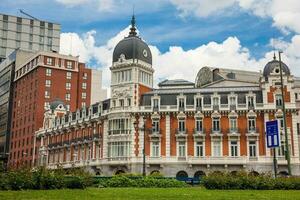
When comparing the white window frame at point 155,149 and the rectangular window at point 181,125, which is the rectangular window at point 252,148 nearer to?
the rectangular window at point 181,125

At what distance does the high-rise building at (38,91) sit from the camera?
108 m

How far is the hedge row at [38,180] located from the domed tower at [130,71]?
4066cm

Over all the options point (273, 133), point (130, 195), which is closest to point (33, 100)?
point (273, 133)

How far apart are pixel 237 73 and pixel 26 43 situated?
69947mm

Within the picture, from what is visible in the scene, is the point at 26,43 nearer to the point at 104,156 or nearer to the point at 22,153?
the point at 22,153

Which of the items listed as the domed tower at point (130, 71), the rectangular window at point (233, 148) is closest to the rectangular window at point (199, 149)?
the rectangular window at point (233, 148)

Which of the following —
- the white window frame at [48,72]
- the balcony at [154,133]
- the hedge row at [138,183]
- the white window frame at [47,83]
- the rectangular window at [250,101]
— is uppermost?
the white window frame at [48,72]

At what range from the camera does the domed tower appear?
72625 mm

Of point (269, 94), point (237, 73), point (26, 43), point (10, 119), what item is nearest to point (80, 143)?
point (269, 94)

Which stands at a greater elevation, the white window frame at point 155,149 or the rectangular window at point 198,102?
the rectangular window at point 198,102

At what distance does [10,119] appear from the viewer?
126 metres

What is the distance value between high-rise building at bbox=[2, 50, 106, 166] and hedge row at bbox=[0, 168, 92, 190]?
239ft

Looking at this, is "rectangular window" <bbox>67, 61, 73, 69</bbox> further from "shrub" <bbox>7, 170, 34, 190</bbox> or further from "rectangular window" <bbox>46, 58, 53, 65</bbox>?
"shrub" <bbox>7, 170, 34, 190</bbox>

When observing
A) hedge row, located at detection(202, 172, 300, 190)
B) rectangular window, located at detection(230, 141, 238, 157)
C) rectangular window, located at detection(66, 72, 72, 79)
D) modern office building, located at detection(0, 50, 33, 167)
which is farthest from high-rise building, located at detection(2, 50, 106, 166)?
hedge row, located at detection(202, 172, 300, 190)
